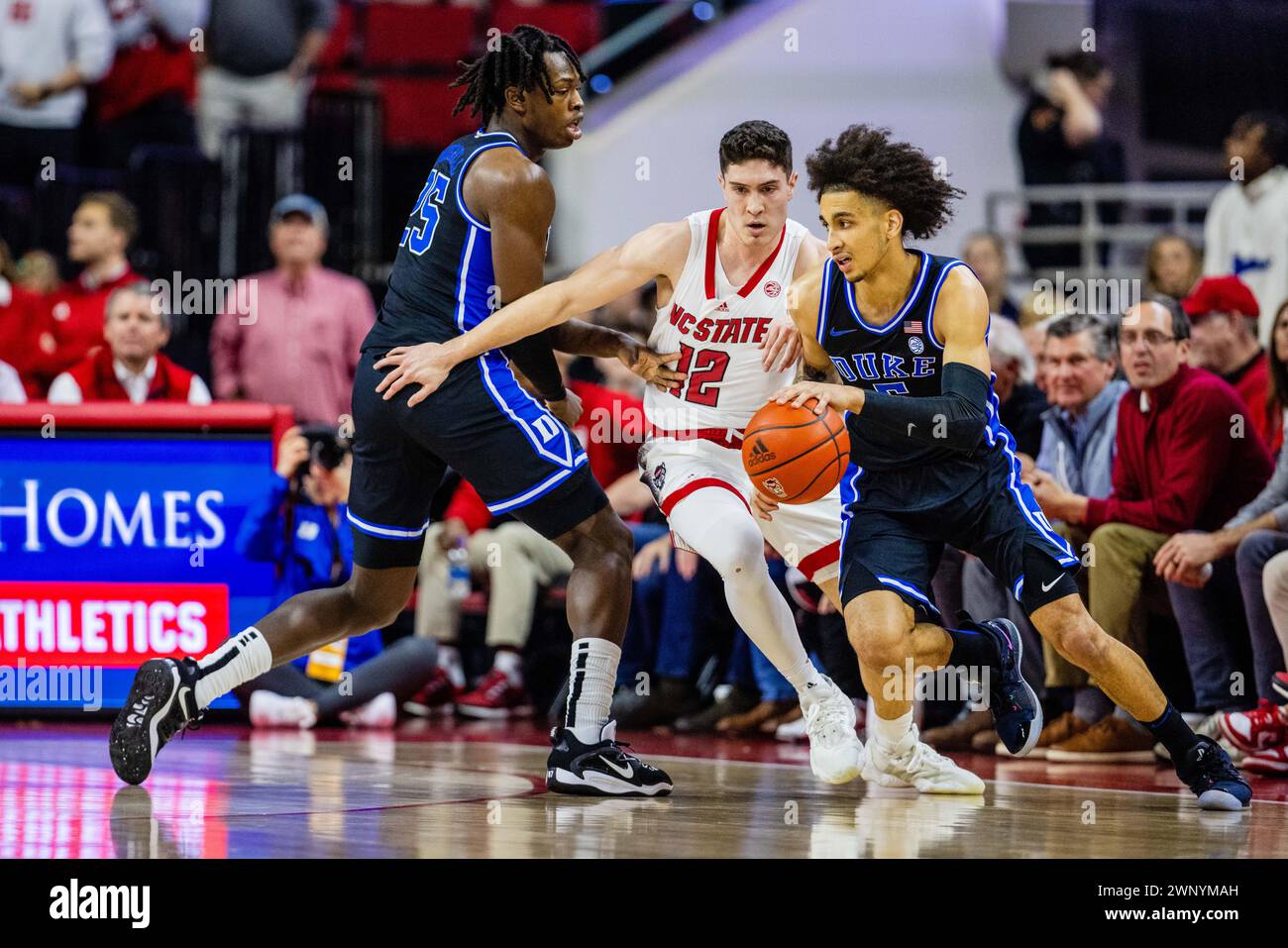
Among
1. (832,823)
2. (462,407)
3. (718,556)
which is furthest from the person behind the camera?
(718,556)

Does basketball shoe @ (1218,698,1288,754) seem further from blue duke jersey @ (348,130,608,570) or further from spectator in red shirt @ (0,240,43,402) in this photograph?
spectator in red shirt @ (0,240,43,402)

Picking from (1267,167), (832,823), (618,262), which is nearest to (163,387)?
(618,262)

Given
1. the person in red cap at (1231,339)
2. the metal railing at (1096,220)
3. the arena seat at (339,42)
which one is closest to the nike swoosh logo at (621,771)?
the person in red cap at (1231,339)

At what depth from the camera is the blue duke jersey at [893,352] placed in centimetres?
487

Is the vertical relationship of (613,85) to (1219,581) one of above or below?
above

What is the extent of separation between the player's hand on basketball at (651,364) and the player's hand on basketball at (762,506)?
450 millimetres

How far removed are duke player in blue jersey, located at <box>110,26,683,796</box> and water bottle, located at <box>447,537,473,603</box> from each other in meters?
3.10

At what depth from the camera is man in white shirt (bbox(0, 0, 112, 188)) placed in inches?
407

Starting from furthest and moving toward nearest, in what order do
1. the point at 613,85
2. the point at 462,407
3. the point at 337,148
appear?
the point at 613,85
the point at 337,148
the point at 462,407

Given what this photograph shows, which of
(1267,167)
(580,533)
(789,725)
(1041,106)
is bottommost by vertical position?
(789,725)
